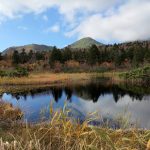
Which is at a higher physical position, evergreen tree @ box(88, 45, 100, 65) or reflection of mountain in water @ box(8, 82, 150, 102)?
evergreen tree @ box(88, 45, 100, 65)

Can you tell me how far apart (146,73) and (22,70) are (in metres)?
15.8

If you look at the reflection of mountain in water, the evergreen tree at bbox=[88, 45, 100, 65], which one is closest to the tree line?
the evergreen tree at bbox=[88, 45, 100, 65]

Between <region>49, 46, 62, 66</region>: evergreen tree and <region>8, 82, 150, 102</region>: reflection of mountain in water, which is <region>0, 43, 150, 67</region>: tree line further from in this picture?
<region>8, 82, 150, 102</region>: reflection of mountain in water

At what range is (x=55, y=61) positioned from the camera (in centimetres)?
6594

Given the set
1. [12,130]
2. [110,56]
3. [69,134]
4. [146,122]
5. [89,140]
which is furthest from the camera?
[110,56]

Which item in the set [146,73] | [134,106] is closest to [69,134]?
[134,106]

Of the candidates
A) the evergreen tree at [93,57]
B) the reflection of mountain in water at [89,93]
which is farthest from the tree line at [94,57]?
the reflection of mountain in water at [89,93]

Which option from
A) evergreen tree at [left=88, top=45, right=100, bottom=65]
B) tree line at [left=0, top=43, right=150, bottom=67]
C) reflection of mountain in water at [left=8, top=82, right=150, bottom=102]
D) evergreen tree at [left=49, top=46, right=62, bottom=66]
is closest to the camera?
reflection of mountain in water at [left=8, top=82, right=150, bottom=102]

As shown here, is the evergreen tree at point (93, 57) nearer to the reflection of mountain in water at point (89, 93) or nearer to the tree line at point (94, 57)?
the tree line at point (94, 57)

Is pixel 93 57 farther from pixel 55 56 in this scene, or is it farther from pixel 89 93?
pixel 89 93

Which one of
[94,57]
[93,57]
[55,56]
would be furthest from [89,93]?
[94,57]

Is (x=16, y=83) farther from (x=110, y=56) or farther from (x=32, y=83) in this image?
(x=110, y=56)

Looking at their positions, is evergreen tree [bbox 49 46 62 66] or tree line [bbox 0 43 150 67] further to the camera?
evergreen tree [bbox 49 46 62 66]

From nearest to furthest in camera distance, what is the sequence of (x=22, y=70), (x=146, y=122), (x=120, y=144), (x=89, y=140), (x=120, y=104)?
(x=120, y=144)
(x=89, y=140)
(x=146, y=122)
(x=120, y=104)
(x=22, y=70)
